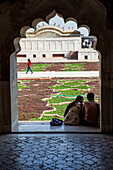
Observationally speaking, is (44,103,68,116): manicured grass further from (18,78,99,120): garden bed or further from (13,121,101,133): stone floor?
(13,121,101,133): stone floor

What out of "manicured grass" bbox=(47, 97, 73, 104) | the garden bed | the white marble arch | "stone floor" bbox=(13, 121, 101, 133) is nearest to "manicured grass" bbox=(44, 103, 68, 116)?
the garden bed

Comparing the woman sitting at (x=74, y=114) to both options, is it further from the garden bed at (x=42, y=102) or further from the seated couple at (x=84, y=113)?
the garden bed at (x=42, y=102)

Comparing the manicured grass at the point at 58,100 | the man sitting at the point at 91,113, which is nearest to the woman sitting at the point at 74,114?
the man sitting at the point at 91,113

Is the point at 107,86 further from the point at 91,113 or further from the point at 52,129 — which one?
the point at 52,129

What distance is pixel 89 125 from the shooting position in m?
5.39

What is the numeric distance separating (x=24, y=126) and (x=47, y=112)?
75.4 inches

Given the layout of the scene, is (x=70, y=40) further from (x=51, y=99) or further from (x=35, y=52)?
(x=51, y=99)

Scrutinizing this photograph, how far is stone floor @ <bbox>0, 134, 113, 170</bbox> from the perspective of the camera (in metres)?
3.47

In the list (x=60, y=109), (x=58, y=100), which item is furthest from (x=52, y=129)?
(x=58, y=100)

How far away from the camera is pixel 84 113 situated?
549 centimetres

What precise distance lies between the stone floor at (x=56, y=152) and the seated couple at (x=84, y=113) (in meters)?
0.61

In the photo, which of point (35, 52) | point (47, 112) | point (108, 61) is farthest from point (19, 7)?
point (35, 52)

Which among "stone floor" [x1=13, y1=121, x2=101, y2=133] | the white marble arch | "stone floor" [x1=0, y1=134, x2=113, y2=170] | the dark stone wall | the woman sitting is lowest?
"stone floor" [x1=0, y1=134, x2=113, y2=170]

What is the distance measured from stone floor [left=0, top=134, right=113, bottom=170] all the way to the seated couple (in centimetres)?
61
